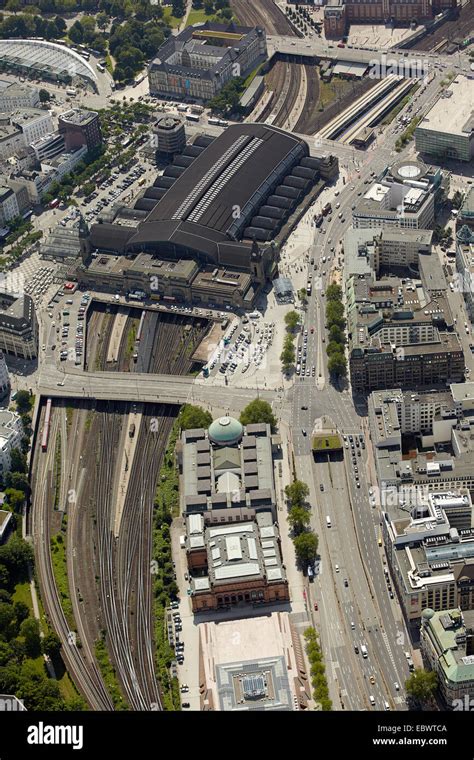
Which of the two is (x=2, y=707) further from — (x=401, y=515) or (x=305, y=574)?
(x=401, y=515)

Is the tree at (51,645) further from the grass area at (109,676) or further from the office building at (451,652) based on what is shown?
the office building at (451,652)

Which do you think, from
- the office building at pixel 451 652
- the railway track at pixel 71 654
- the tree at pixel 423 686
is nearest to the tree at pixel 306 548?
the office building at pixel 451 652

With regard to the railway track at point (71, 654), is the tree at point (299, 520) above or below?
above

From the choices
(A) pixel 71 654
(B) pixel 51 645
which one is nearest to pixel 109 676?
(A) pixel 71 654

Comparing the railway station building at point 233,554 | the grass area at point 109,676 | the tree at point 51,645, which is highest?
the railway station building at point 233,554

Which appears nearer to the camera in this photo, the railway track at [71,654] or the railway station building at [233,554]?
the railway track at [71,654]

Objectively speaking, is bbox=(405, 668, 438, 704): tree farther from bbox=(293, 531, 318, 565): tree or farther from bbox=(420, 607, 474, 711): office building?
bbox=(293, 531, 318, 565): tree
